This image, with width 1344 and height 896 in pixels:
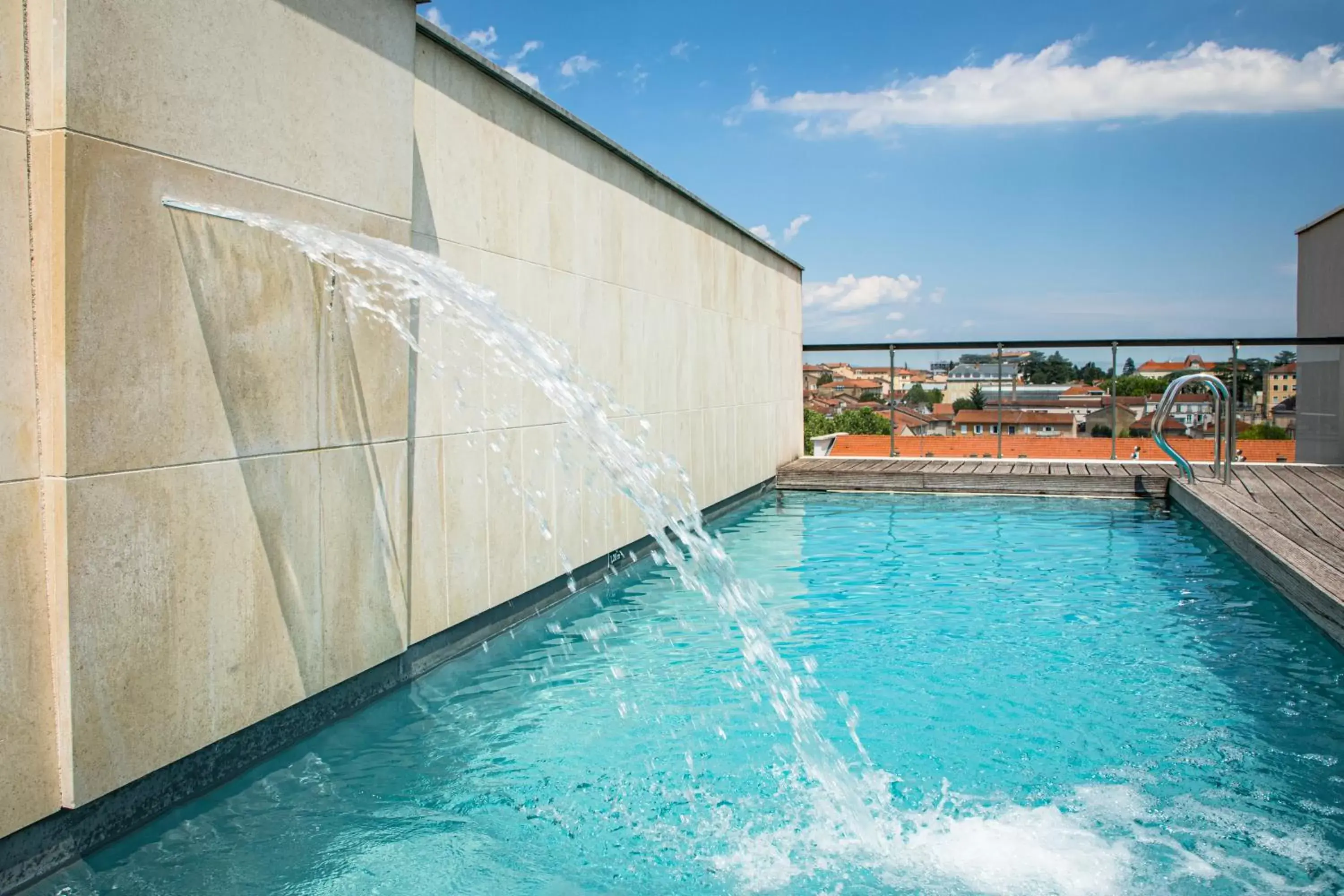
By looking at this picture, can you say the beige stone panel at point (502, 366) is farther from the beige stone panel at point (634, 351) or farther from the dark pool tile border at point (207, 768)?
the beige stone panel at point (634, 351)

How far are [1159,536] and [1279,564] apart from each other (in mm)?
→ 2664

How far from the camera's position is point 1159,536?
8.04 m

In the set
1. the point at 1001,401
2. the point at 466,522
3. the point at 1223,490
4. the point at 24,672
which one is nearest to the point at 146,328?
the point at 24,672

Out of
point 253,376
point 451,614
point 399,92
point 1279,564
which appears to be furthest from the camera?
point 1279,564

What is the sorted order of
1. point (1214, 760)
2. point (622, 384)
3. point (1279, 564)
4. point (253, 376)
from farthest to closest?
point (622, 384)
point (1279, 564)
point (1214, 760)
point (253, 376)

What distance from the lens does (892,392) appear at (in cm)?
1203

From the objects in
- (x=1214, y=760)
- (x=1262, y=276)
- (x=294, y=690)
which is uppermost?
(x=1262, y=276)

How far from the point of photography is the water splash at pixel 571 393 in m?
3.22

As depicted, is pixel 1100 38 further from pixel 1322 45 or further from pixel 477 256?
pixel 477 256

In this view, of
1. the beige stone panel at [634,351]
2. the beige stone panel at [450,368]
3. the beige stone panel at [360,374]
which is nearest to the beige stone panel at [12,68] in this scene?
the beige stone panel at [360,374]

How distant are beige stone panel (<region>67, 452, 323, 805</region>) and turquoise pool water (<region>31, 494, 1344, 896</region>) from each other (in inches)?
10.4

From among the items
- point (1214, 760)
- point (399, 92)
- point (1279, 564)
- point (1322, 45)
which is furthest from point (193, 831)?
point (1322, 45)

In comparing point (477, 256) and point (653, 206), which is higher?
point (653, 206)

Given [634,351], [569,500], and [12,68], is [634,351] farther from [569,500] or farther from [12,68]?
[12,68]
